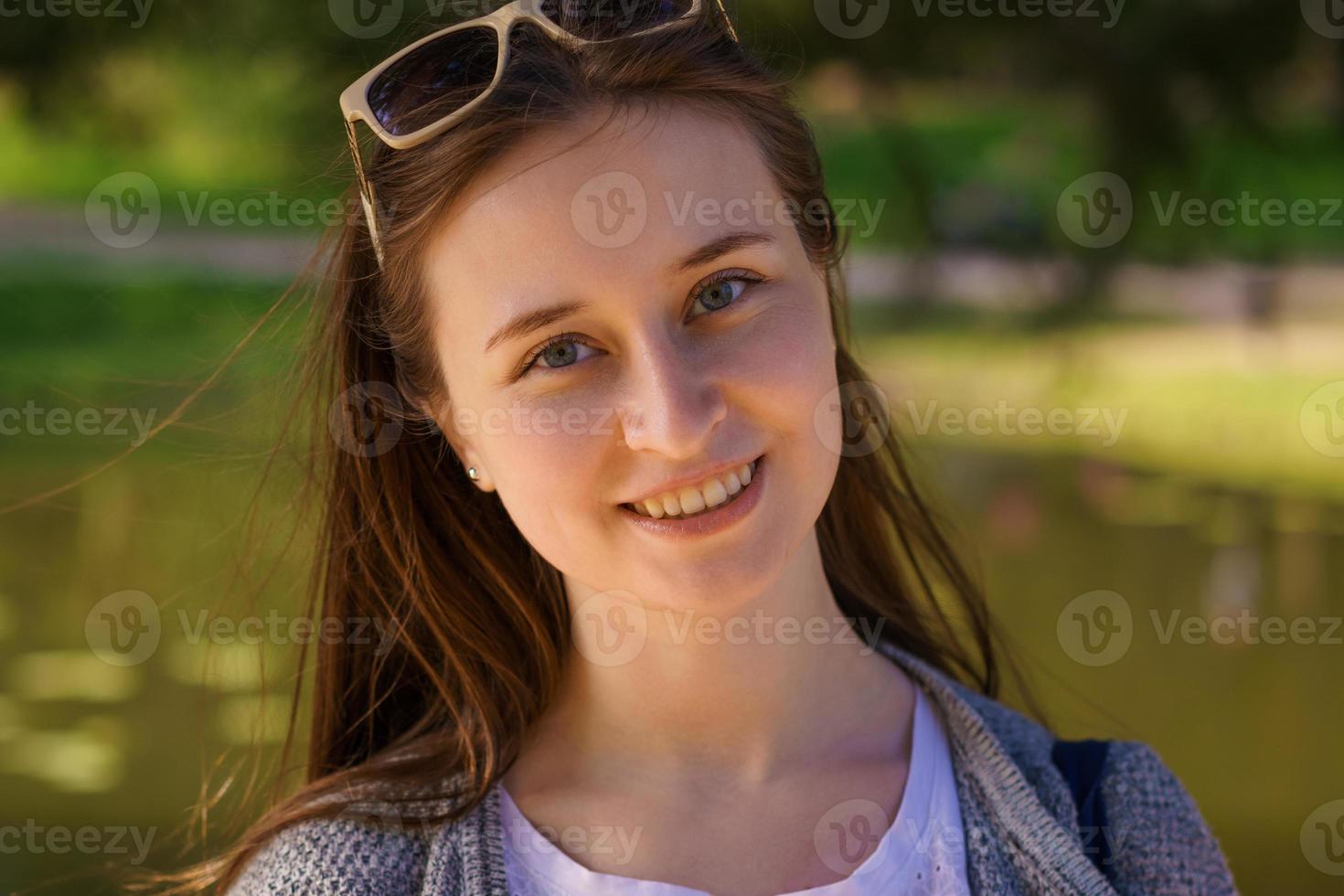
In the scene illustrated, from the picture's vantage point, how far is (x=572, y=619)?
1690 millimetres

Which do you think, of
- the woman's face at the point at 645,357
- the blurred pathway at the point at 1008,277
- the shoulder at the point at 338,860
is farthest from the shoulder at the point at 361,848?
the blurred pathway at the point at 1008,277

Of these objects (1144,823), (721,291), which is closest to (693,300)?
(721,291)

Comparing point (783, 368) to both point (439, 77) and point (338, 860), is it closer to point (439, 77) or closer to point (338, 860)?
point (439, 77)

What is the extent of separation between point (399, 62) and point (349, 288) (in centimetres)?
28

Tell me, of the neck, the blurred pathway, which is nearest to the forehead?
the neck

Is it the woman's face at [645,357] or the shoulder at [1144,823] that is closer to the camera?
the woman's face at [645,357]

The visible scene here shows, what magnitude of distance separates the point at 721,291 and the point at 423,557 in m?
0.50

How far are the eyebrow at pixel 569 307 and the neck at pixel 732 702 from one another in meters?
0.35

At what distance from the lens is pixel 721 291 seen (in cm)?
145

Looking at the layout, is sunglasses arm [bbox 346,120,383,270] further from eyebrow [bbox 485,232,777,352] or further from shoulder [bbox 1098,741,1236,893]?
shoulder [bbox 1098,741,1236,893]

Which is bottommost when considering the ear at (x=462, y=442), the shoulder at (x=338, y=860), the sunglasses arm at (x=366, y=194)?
the shoulder at (x=338, y=860)

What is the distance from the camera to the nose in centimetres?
137

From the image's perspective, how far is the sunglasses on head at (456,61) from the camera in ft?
4.87

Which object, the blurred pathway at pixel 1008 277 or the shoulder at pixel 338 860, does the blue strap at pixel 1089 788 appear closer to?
the shoulder at pixel 338 860
